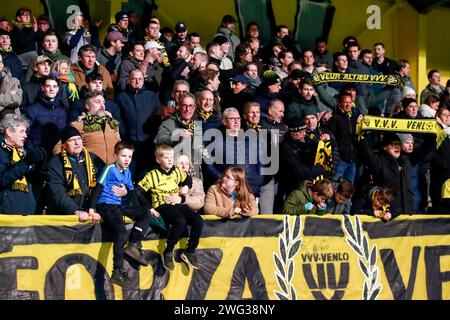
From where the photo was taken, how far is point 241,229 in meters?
9.03

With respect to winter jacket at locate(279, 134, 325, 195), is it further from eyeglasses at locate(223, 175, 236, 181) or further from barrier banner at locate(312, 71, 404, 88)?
barrier banner at locate(312, 71, 404, 88)

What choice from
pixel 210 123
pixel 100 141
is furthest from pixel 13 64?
pixel 210 123

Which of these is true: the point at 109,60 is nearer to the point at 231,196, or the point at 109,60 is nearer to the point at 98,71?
the point at 98,71

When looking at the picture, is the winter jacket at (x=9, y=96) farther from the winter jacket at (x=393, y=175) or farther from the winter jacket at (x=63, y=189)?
the winter jacket at (x=393, y=175)

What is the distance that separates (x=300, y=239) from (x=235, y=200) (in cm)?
86

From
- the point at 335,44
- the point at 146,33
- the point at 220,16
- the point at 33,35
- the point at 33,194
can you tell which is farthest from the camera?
the point at 335,44

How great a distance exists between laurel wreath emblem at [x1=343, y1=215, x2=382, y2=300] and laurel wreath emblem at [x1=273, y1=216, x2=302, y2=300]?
0.74m

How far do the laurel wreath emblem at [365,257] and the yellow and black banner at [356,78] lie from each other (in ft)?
10.0

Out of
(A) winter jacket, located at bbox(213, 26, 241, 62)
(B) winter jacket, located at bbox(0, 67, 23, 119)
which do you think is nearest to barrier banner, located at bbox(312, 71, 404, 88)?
(A) winter jacket, located at bbox(213, 26, 241, 62)

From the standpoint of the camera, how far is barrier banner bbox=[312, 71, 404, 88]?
40.1ft

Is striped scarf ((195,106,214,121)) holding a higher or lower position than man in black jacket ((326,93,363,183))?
higher

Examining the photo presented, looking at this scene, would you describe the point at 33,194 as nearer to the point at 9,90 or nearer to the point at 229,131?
the point at 9,90

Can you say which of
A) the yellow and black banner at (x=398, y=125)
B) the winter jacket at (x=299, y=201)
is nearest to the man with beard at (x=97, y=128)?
the winter jacket at (x=299, y=201)
